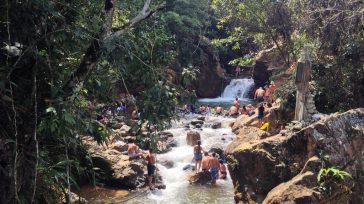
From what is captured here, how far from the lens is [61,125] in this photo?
4.20 m

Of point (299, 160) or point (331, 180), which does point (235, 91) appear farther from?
point (331, 180)

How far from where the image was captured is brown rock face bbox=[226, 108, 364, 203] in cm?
823

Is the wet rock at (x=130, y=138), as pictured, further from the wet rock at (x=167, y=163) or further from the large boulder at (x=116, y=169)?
the large boulder at (x=116, y=169)

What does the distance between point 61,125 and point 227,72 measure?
106ft

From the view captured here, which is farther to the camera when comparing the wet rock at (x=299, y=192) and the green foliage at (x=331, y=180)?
the green foliage at (x=331, y=180)

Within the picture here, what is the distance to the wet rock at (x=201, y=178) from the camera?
1294 centimetres

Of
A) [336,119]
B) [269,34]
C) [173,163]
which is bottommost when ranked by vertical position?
[173,163]

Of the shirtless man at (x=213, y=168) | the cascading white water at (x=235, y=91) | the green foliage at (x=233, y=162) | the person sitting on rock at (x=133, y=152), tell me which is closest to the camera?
the green foliage at (x=233, y=162)

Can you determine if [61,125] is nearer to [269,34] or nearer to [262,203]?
[262,203]

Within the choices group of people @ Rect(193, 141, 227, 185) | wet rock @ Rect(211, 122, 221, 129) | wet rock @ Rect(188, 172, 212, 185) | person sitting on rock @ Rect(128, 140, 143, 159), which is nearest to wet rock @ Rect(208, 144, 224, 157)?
group of people @ Rect(193, 141, 227, 185)

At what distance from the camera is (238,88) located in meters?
32.2

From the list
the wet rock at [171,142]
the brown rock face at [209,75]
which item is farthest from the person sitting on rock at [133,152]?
the brown rock face at [209,75]

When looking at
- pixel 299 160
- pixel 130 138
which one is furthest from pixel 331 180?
pixel 130 138

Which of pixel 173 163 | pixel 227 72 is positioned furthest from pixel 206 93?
pixel 173 163
